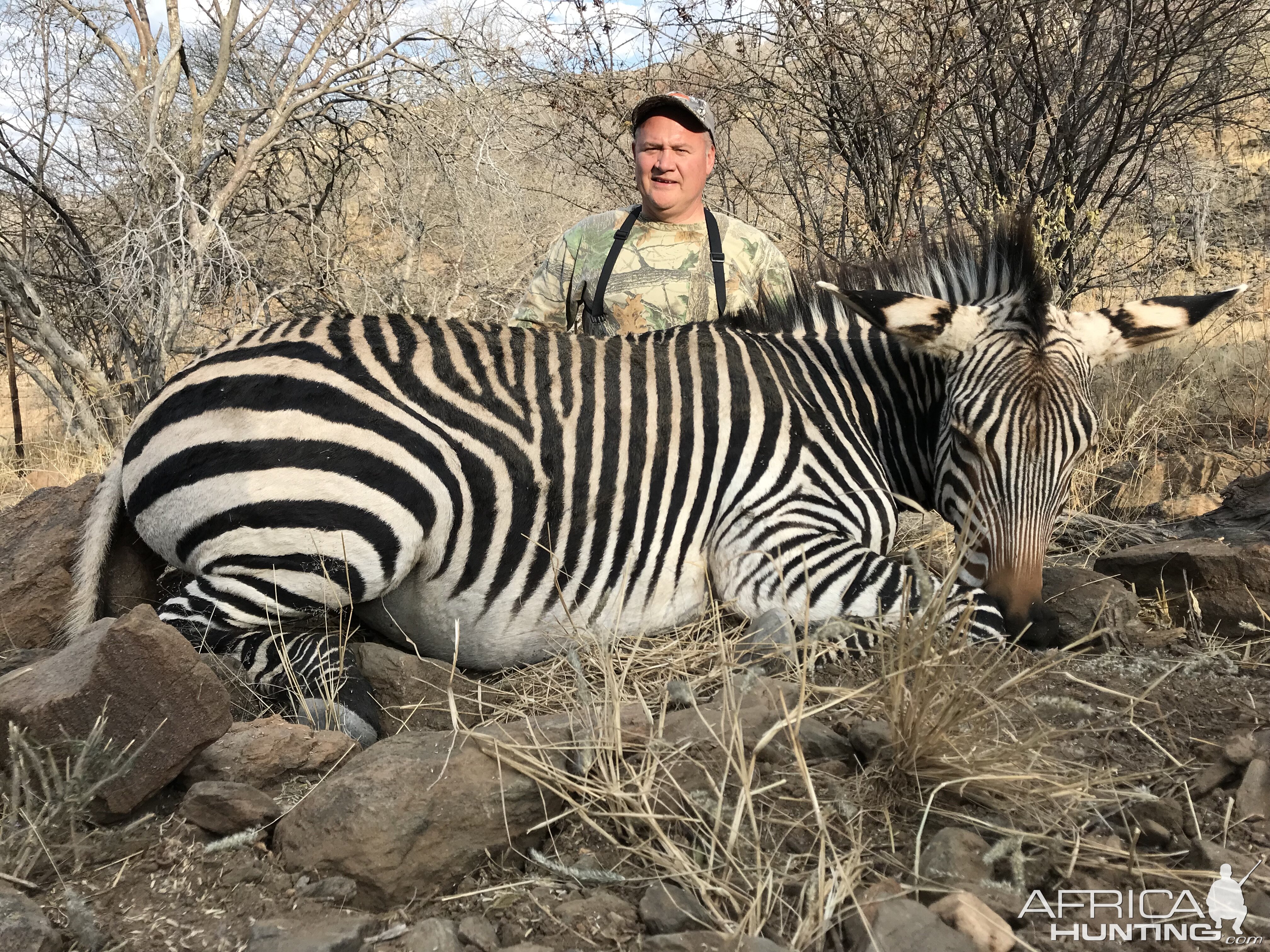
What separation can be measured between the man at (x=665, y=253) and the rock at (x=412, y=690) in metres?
2.50

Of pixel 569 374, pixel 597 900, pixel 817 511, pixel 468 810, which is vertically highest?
pixel 569 374

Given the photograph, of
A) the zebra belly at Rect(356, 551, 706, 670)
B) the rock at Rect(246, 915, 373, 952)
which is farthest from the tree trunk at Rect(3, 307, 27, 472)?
the rock at Rect(246, 915, 373, 952)

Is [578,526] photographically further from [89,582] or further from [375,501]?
[89,582]

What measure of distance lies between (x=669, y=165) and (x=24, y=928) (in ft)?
15.0

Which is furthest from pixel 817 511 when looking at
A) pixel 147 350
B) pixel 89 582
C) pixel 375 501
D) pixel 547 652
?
pixel 147 350

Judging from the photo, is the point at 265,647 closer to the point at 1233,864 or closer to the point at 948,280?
the point at 1233,864

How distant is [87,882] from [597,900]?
1.11 metres

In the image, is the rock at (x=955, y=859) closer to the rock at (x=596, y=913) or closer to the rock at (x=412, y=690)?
the rock at (x=596, y=913)

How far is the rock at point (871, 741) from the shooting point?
2.14 meters

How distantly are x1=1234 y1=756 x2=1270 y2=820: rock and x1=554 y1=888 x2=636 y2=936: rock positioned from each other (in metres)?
1.42

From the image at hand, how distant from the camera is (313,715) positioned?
2787 millimetres

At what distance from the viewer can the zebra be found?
2971 mm

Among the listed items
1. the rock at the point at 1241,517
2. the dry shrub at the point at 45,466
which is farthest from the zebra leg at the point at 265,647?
the rock at the point at 1241,517

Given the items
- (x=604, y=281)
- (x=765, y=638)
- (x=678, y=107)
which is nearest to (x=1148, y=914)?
(x=765, y=638)
